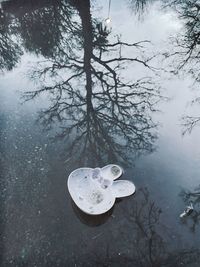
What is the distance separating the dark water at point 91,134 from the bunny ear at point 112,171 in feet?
0.58

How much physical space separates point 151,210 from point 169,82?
2491mm

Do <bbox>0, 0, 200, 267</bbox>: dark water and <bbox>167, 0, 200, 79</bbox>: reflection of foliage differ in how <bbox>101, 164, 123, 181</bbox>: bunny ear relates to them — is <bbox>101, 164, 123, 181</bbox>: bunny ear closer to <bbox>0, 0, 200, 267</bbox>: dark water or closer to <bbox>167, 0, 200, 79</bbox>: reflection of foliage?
<bbox>0, 0, 200, 267</bbox>: dark water

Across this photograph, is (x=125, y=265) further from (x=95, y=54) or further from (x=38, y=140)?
(x=95, y=54)

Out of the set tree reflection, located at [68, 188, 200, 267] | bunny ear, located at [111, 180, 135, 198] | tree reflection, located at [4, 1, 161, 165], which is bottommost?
tree reflection, located at [68, 188, 200, 267]

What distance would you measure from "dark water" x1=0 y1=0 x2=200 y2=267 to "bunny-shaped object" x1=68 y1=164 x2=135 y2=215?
13 centimetres

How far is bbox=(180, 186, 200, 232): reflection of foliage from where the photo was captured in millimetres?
2820

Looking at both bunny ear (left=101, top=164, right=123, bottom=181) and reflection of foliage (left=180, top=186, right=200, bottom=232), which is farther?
bunny ear (left=101, top=164, right=123, bottom=181)

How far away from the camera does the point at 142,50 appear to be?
5.17 m

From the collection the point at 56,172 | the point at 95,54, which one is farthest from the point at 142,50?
the point at 56,172

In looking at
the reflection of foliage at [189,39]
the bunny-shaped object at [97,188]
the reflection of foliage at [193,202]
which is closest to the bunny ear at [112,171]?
the bunny-shaped object at [97,188]

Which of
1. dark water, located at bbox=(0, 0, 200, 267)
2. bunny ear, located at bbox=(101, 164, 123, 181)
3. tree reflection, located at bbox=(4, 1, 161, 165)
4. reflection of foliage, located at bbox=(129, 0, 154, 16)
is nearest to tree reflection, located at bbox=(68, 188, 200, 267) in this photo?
dark water, located at bbox=(0, 0, 200, 267)

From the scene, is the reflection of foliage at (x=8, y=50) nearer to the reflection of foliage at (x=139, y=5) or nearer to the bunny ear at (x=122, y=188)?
the reflection of foliage at (x=139, y=5)

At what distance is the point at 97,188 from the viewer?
9.70ft

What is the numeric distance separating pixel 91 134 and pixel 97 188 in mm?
1067
